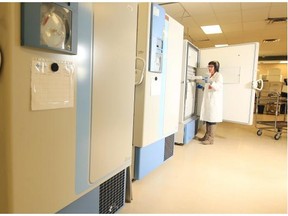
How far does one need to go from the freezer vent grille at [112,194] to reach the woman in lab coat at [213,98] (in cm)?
267

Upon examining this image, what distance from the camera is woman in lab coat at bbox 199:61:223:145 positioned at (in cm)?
399

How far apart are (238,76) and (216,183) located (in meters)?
2.44

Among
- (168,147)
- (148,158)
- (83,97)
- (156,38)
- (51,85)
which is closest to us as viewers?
(51,85)

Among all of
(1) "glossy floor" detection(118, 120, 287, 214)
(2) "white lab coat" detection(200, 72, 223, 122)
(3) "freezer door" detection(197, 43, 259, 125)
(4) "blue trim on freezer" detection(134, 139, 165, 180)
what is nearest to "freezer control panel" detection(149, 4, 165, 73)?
(4) "blue trim on freezer" detection(134, 139, 165, 180)

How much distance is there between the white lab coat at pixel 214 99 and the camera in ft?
13.0

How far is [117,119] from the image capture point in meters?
1.67

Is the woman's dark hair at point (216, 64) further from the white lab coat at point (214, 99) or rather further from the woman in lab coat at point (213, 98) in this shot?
the white lab coat at point (214, 99)

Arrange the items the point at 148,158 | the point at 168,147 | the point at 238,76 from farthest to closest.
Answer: the point at 238,76 → the point at 168,147 → the point at 148,158

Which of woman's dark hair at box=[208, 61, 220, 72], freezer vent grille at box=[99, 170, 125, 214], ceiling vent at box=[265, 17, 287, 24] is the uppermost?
ceiling vent at box=[265, 17, 287, 24]

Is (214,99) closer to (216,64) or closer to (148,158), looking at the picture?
(216,64)

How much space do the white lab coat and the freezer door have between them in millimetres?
347

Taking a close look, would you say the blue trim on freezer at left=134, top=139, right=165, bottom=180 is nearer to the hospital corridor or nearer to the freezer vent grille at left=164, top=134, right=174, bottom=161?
the hospital corridor

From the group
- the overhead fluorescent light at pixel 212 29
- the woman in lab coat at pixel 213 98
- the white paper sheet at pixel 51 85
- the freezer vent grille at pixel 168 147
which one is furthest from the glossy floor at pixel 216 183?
the overhead fluorescent light at pixel 212 29

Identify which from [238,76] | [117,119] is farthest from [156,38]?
[238,76]
